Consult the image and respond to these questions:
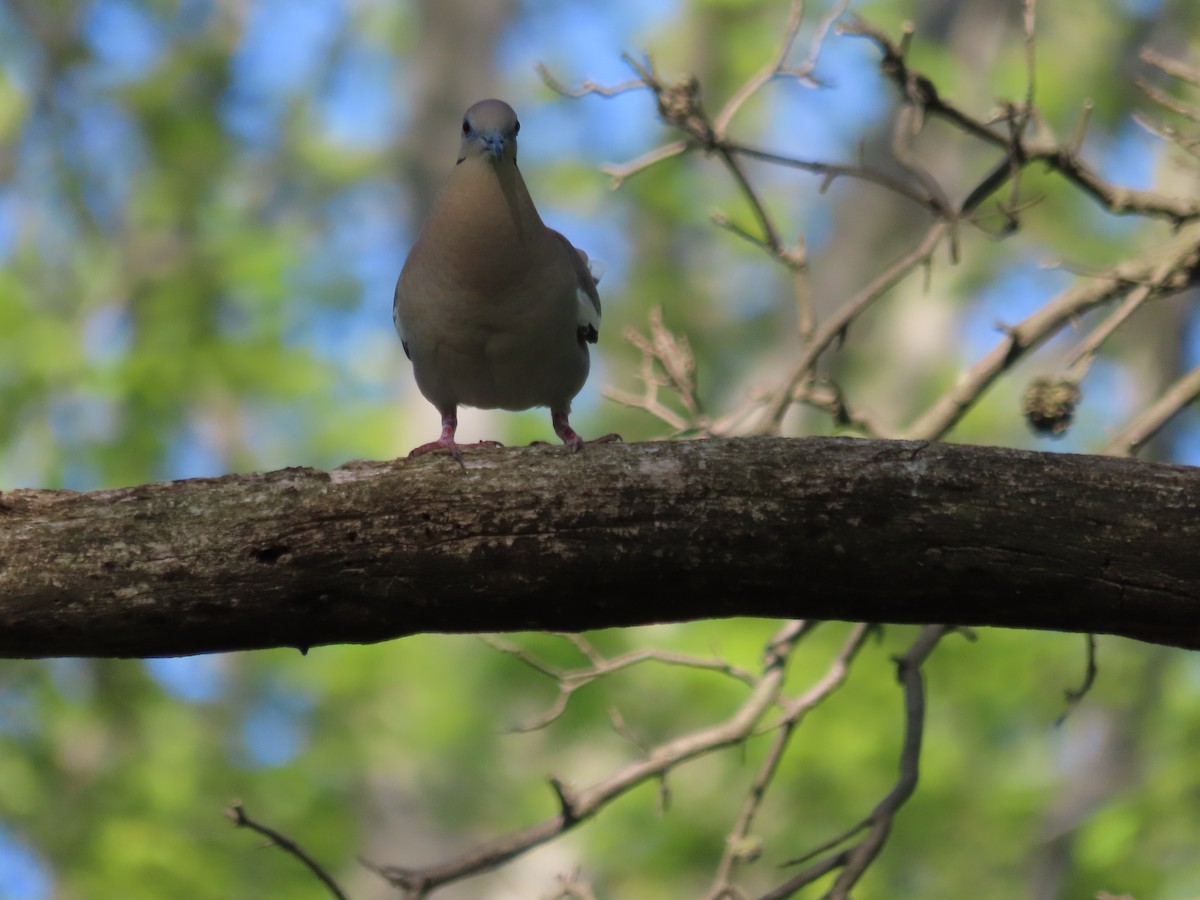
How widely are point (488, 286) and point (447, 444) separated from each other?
20.7 inches

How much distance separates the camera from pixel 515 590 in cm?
302

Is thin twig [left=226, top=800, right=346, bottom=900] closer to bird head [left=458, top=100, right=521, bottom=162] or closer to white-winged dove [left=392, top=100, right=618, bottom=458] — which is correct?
white-winged dove [left=392, top=100, right=618, bottom=458]

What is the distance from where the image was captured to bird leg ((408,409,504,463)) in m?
3.28

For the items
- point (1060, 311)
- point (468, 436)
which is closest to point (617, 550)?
point (1060, 311)

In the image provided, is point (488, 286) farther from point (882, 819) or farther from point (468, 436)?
point (468, 436)

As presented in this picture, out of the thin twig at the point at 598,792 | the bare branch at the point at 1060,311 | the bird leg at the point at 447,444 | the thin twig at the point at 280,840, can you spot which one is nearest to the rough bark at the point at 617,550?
the bird leg at the point at 447,444

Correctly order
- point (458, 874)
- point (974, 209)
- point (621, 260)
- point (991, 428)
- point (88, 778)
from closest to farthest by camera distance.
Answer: point (458, 874) < point (974, 209) < point (88, 778) < point (991, 428) < point (621, 260)

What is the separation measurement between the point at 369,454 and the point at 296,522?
9116 millimetres

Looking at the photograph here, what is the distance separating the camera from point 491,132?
4234mm

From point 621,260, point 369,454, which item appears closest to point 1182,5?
point 621,260

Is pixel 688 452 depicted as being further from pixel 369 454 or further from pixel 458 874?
pixel 369 454

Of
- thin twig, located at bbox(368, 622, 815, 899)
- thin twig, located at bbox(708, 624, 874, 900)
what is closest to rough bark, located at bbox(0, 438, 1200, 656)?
thin twig, located at bbox(368, 622, 815, 899)

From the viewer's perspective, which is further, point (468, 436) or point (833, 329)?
point (468, 436)

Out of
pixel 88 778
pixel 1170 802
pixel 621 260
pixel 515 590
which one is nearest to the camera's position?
pixel 515 590
